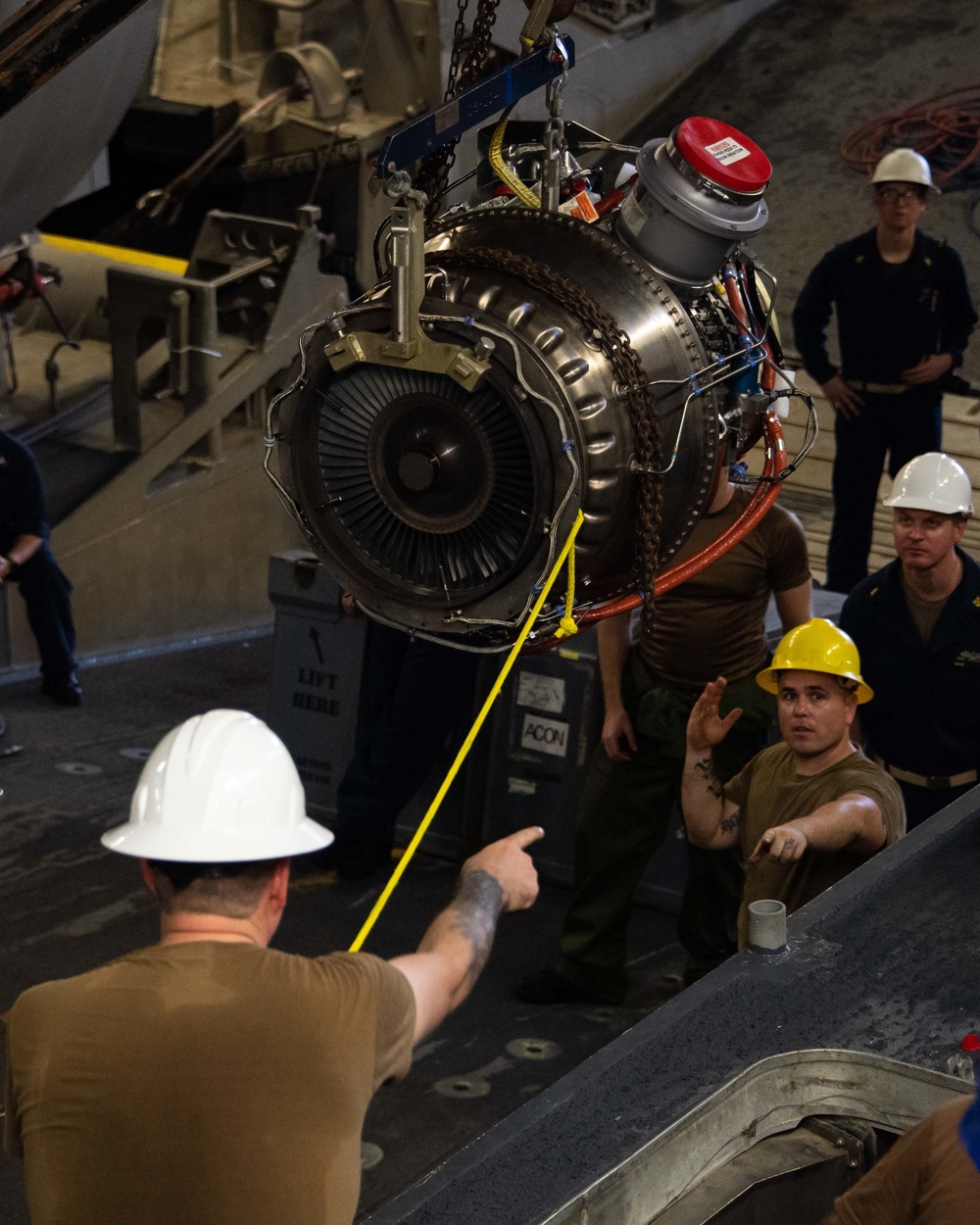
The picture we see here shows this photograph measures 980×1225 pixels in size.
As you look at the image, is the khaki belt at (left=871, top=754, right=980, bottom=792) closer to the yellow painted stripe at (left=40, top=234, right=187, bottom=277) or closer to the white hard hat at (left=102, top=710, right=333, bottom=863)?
the white hard hat at (left=102, top=710, right=333, bottom=863)

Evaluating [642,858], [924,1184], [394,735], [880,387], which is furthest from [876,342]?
[924,1184]

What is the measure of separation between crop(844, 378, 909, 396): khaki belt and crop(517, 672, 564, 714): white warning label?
8.67 ft

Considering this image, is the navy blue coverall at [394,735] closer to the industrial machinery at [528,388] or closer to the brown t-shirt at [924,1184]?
the industrial machinery at [528,388]

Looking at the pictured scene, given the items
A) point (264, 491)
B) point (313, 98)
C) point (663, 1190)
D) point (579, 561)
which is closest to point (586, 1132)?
point (663, 1190)

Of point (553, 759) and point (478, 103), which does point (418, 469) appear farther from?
point (553, 759)

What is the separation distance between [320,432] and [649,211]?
60cm

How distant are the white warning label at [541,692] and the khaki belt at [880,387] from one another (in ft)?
8.67

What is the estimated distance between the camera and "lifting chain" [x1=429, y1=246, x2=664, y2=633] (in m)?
2.30

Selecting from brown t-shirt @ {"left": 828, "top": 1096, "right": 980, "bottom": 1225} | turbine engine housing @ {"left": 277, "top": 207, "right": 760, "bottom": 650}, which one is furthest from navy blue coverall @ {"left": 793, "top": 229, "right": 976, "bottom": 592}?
brown t-shirt @ {"left": 828, "top": 1096, "right": 980, "bottom": 1225}

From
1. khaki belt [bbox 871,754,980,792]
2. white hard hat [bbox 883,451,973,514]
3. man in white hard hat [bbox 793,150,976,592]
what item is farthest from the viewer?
man in white hard hat [bbox 793,150,976,592]

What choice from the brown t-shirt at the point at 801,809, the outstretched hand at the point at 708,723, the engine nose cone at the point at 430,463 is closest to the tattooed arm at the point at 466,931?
the engine nose cone at the point at 430,463

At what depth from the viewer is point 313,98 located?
9.42 meters

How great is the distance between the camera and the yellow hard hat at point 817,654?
11.9 feet

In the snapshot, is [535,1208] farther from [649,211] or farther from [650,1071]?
[649,211]
